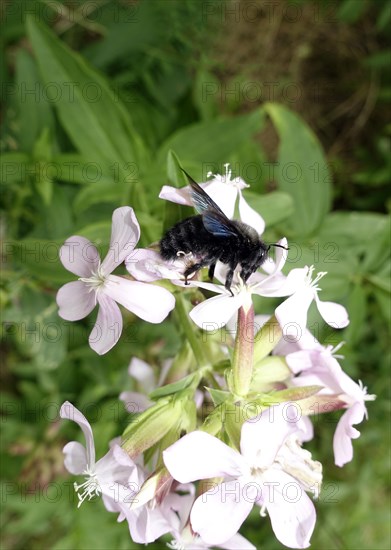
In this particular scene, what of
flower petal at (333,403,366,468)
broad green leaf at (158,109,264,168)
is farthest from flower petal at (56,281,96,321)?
broad green leaf at (158,109,264,168)

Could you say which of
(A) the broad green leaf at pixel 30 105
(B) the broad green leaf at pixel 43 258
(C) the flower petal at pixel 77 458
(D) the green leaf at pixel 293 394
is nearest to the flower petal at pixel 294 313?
(D) the green leaf at pixel 293 394

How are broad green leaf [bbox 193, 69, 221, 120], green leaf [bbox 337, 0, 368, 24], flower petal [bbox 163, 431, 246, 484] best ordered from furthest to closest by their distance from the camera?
broad green leaf [bbox 193, 69, 221, 120], green leaf [bbox 337, 0, 368, 24], flower petal [bbox 163, 431, 246, 484]

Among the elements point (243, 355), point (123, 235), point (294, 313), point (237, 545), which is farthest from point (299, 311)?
point (237, 545)

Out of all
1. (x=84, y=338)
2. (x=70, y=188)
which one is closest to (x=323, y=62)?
(x=70, y=188)

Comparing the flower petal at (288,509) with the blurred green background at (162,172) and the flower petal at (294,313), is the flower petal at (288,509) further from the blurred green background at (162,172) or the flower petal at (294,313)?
the blurred green background at (162,172)

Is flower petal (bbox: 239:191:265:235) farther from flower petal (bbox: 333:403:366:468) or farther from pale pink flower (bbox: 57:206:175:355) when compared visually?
flower petal (bbox: 333:403:366:468)

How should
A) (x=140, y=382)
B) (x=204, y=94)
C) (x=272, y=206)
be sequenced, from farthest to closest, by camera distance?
(x=204, y=94) < (x=272, y=206) < (x=140, y=382)

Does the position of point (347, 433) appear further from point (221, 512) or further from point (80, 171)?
point (80, 171)

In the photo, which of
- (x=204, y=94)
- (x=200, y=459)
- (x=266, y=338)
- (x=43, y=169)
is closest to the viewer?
(x=200, y=459)
